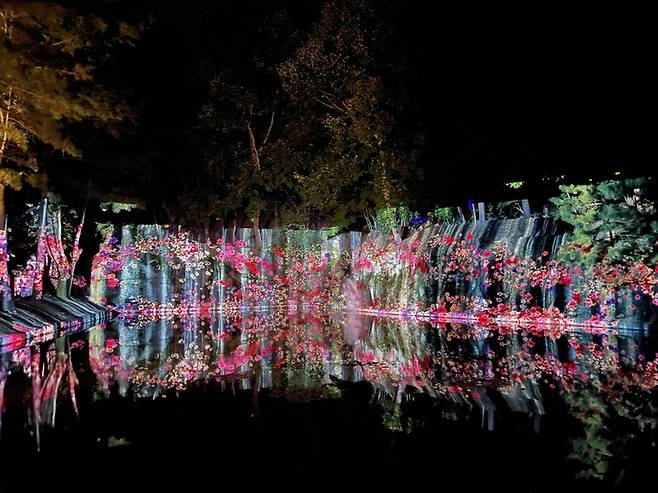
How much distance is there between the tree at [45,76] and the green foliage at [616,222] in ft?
30.6

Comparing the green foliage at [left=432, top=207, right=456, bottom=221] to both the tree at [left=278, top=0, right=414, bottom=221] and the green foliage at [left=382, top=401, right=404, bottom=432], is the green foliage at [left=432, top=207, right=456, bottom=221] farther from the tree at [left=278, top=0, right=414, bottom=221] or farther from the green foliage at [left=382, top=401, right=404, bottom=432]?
the green foliage at [left=382, top=401, right=404, bottom=432]

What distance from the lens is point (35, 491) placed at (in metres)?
3.88

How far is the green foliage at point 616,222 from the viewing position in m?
12.0

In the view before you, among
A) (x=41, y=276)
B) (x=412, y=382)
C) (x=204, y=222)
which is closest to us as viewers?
(x=412, y=382)

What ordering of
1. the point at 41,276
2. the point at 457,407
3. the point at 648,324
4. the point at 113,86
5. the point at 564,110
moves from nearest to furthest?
the point at 457,407
the point at 648,324
the point at 113,86
the point at 41,276
the point at 564,110

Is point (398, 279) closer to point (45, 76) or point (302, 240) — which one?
point (302, 240)

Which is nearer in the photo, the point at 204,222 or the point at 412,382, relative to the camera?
the point at 412,382

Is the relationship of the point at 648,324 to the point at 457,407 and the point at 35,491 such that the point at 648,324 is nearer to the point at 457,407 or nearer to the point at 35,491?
the point at 457,407

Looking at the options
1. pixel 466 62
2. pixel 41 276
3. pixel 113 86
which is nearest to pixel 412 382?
pixel 113 86

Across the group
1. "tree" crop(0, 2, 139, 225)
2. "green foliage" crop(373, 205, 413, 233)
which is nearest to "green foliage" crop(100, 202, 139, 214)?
"green foliage" crop(373, 205, 413, 233)

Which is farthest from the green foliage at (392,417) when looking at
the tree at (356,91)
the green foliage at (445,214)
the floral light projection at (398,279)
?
the tree at (356,91)

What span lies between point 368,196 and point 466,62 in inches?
225

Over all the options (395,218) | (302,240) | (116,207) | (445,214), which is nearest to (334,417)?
(445,214)

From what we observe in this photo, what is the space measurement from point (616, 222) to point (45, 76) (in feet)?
35.4
